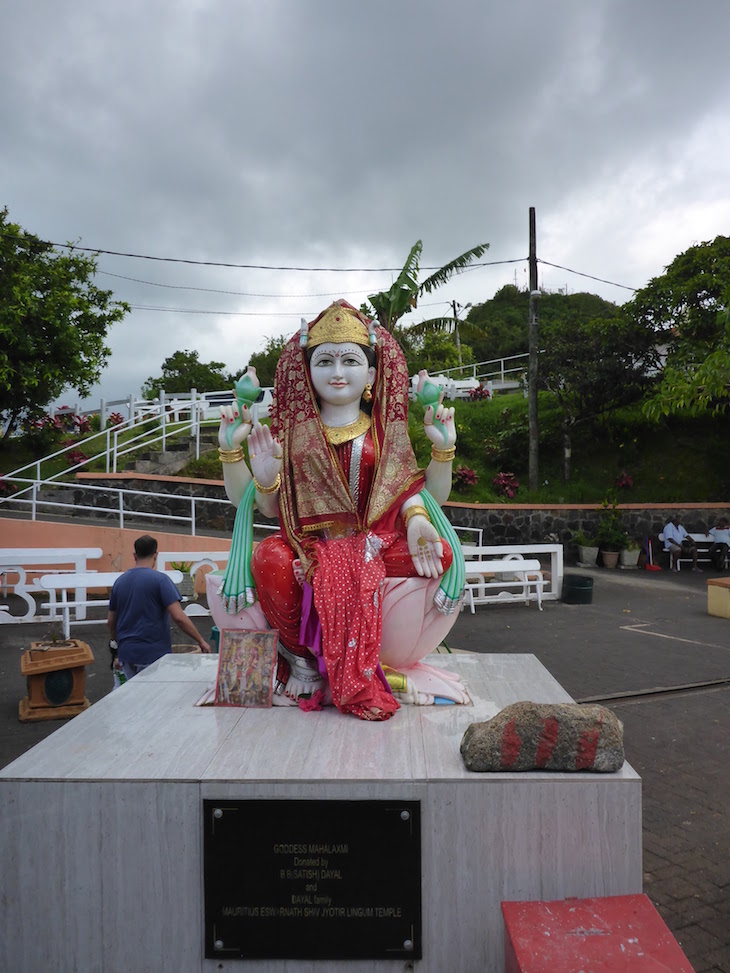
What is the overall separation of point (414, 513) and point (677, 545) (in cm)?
1134

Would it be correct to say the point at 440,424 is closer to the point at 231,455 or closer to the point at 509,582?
the point at 231,455

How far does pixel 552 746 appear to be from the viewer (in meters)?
2.79

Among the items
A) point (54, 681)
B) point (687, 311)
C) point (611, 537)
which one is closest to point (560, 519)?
point (611, 537)

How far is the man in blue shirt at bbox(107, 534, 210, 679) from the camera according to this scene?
181 inches

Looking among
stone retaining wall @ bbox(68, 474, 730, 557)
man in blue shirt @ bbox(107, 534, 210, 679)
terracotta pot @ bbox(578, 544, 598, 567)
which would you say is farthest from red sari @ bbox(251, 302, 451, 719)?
terracotta pot @ bbox(578, 544, 598, 567)

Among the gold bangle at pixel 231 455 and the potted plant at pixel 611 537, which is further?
the potted plant at pixel 611 537

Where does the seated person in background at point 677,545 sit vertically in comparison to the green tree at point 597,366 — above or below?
below

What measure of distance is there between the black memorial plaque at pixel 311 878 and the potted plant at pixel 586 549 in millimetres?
12033

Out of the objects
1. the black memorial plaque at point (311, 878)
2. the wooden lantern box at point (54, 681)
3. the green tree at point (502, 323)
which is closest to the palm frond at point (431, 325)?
the wooden lantern box at point (54, 681)

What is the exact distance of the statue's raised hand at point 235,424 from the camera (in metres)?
3.88

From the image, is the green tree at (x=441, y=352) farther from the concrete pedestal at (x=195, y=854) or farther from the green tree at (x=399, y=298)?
the concrete pedestal at (x=195, y=854)

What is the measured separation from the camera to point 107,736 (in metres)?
3.20

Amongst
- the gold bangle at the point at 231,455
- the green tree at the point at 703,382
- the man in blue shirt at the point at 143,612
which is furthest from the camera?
the green tree at the point at 703,382

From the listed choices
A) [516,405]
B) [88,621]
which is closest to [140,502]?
[88,621]
